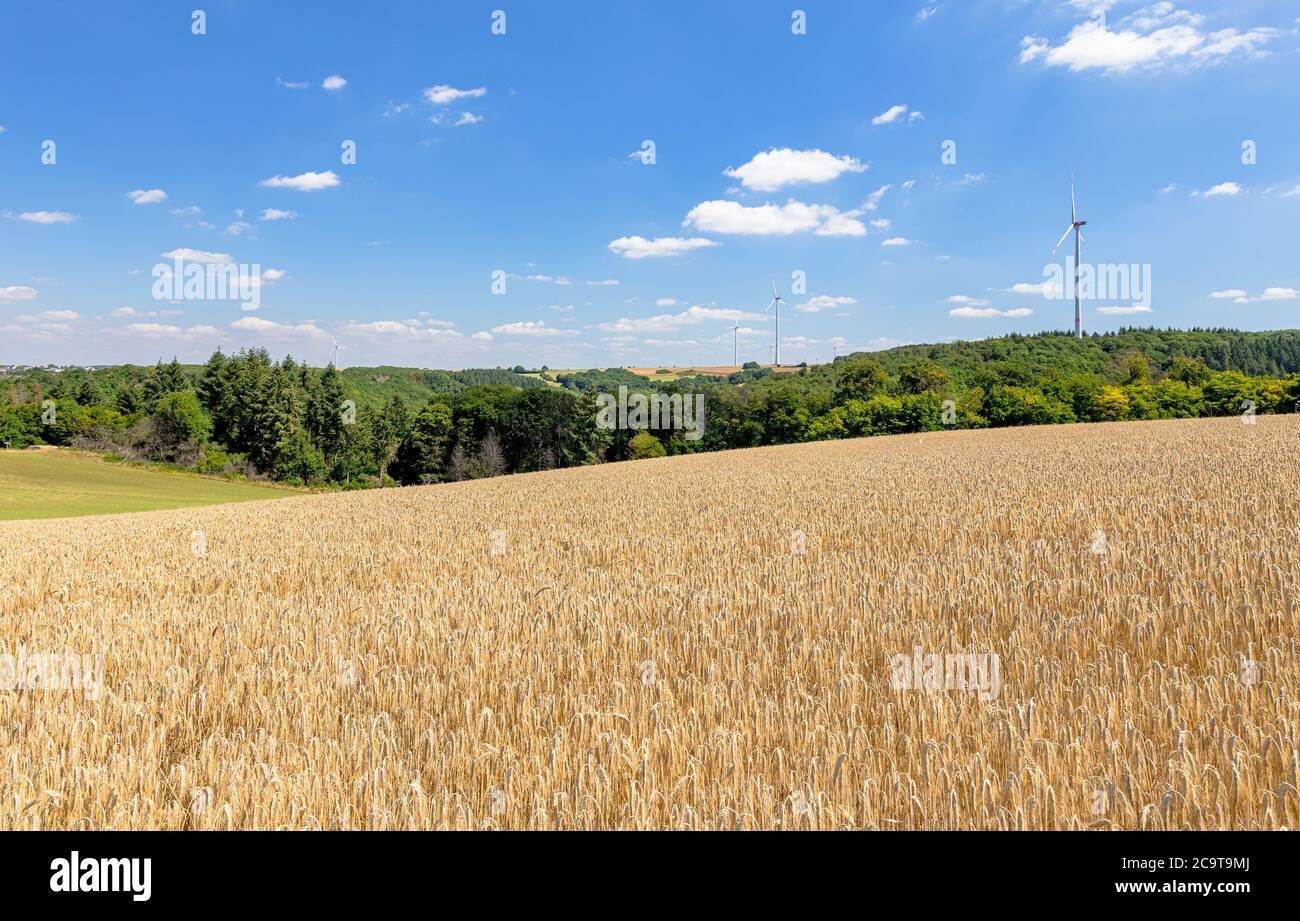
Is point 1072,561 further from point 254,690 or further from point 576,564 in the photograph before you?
point 254,690

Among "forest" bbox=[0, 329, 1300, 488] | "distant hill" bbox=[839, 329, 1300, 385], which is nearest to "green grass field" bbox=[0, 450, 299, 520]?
"forest" bbox=[0, 329, 1300, 488]

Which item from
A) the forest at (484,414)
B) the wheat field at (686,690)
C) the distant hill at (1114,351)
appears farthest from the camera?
the distant hill at (1114,351)

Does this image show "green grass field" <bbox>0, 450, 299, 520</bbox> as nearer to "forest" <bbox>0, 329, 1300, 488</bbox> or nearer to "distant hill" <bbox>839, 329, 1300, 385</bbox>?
"forest" <bbox>0, 329, 1300, 488</bbox>

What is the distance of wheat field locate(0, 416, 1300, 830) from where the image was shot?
3.01m

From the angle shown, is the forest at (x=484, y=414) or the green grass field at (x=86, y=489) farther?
the forest at (x=484, y=414)

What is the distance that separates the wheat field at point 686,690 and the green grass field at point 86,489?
4076cm

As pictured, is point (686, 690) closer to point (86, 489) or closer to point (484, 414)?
point (86, 489)

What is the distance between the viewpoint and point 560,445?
110812 millimetres

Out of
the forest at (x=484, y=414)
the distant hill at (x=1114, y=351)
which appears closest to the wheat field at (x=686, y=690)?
the forest at (x=484, y=414)

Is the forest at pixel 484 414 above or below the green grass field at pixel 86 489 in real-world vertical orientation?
above

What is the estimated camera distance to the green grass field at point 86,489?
4291cm

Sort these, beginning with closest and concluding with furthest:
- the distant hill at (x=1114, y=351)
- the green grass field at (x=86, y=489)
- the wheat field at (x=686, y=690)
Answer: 1. the wheat field at (x=686, y=690)
2. the green grass field at (x=86, y=489)
3. the distant hill at (x=1114, y=351)

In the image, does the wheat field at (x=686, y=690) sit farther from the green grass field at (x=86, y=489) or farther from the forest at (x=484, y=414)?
the forest at (x=484, y=414)

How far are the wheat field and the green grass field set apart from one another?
40.8 m
